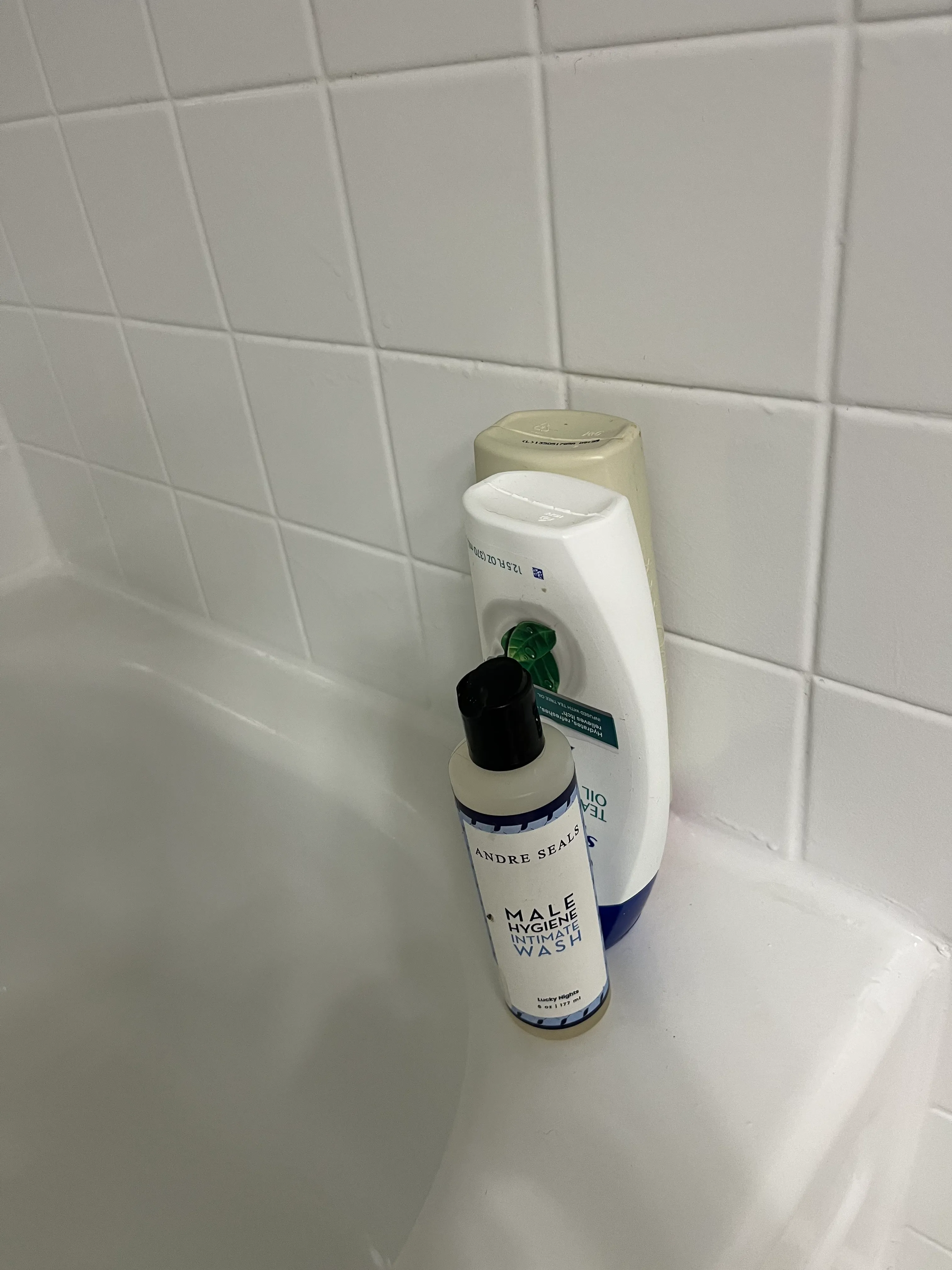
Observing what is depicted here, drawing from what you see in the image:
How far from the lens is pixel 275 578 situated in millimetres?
682

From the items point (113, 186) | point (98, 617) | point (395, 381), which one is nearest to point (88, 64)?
point (113, 186)

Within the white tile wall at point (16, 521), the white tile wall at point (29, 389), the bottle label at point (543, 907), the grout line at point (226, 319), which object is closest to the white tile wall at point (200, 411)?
the grout line at point (226, 319)

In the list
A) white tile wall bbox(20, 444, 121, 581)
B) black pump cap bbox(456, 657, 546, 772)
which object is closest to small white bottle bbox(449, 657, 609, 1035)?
black pump cap bbox(456, 657, 546, 772)

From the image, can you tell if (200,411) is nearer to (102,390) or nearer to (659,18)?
(102,390)

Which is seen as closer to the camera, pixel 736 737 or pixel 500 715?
pixel 500 715

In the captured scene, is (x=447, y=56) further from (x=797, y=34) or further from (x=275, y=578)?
(x=275, y=578)

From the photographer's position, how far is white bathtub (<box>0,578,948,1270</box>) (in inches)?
15.4

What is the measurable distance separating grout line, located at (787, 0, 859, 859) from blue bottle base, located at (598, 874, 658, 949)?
88 mm

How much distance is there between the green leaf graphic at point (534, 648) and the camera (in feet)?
1.30

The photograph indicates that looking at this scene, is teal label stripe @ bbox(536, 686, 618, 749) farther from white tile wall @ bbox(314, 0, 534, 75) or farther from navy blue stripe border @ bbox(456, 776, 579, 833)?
white tile wall @ bbox(314, 0, 534, 75)

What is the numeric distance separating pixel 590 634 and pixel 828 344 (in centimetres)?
14

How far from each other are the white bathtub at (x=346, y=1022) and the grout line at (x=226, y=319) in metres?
0.07

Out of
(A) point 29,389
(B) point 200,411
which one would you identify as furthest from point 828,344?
(A) point 29,389

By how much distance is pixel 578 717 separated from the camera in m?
0.42
